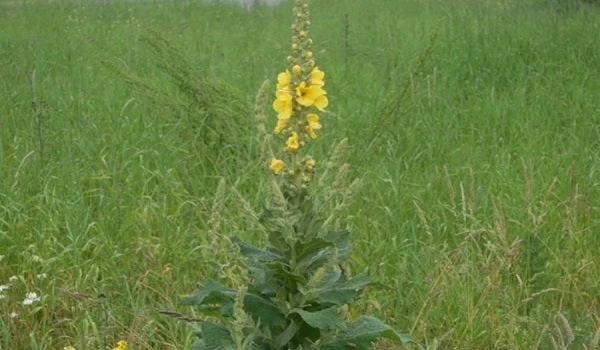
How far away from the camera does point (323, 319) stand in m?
2.10

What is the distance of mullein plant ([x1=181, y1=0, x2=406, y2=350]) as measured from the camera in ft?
6.88

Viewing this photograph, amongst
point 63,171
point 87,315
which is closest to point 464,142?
point 63,171

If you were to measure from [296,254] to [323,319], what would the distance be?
16 cm

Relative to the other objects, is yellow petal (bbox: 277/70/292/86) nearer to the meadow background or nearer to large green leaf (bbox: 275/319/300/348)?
the meadow background

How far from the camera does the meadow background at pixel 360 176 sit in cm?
328

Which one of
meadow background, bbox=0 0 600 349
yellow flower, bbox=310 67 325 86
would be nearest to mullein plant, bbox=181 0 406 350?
yellow flower, bbox=310 67 325 86

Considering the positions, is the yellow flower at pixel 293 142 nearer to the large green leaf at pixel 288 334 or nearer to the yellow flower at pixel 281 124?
the yellow flower at pixel 281 124

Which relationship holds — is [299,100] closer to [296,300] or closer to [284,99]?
[284,99]

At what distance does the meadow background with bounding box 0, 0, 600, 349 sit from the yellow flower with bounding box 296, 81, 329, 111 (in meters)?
0.38

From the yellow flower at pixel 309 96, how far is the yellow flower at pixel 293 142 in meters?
0.07

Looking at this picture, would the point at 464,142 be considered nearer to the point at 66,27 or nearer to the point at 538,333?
the point at 538,333

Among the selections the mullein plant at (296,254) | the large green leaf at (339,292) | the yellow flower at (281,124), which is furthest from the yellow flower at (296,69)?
the large green leaf at (339,292)

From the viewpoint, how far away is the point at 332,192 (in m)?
2.07

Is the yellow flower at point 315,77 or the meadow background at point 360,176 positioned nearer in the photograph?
the yellow flower at point 315,77
